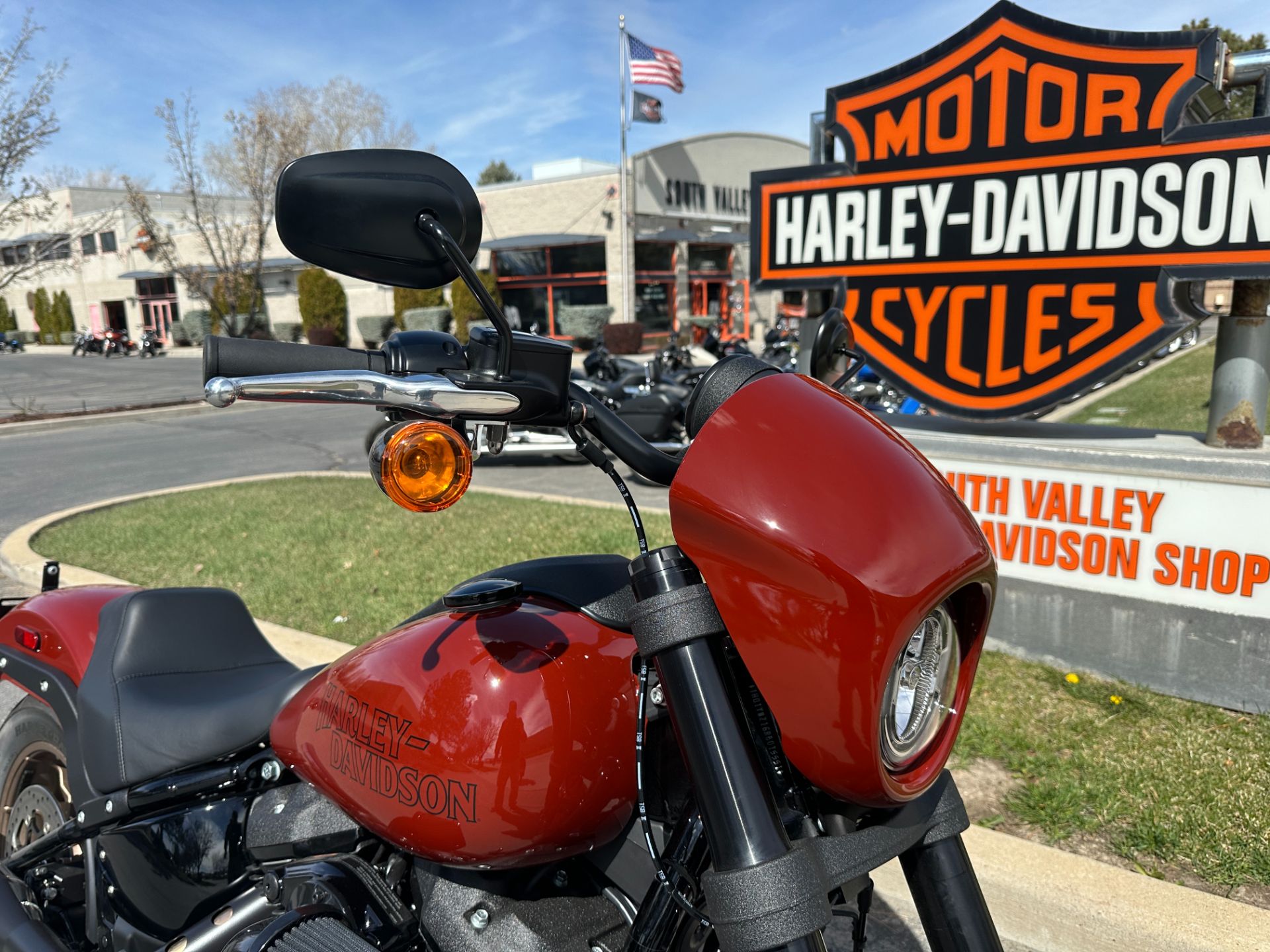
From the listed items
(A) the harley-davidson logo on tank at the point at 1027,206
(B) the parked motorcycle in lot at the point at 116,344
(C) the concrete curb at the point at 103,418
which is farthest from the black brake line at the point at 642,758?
(B) the parked motorcycle in lot at the point at 116,344

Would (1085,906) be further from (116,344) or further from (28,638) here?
(116,344)

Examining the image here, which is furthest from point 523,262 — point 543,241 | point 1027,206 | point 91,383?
point 1027,206

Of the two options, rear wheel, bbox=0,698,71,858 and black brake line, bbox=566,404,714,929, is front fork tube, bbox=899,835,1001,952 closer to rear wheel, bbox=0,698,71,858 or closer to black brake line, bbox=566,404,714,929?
black brake line, bbox=566,404,714,929

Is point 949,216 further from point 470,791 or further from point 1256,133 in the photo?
point 470,791

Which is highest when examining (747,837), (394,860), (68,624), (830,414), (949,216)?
(949,216)

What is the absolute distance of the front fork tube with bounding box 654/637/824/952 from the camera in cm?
98

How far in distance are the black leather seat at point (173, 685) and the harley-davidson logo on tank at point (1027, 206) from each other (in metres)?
3.35

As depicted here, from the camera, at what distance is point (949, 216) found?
424 cm

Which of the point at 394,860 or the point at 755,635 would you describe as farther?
the point at 394,860

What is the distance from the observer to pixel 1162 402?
11.8 m

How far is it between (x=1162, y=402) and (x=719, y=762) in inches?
508

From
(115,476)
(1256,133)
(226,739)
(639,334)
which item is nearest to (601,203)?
(639,334)

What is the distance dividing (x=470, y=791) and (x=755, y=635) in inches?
22.8

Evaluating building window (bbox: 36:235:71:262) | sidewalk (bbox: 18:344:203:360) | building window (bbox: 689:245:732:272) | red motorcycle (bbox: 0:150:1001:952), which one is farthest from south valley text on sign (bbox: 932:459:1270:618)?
sidewalk (bbox: 18:344:203:360)
